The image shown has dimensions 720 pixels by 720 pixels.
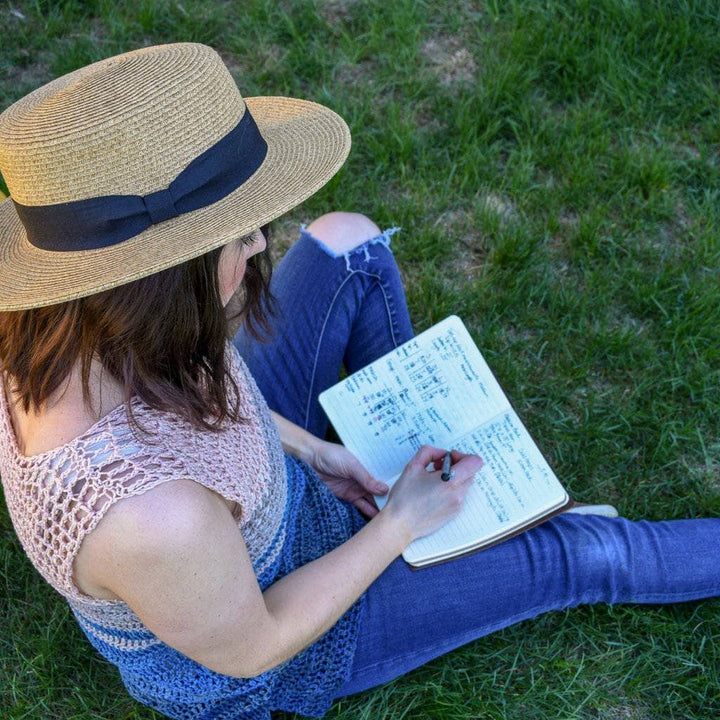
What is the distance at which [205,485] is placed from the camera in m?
1.14

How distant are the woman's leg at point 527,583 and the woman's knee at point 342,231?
2.45ft

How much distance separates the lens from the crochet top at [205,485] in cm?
109

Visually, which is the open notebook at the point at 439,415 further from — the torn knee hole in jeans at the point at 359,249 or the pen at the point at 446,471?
the torn knee hole in jeans at the point at 359,249

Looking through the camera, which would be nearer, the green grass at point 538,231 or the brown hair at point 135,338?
the brown hair at point 135,338

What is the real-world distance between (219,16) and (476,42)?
92 centimetres

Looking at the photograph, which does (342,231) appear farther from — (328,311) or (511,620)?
(511,620)

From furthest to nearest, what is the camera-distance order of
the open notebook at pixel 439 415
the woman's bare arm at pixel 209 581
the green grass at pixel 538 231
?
the green grass at pixel 538 231, the open notebook at pixel 439 415, the woman's bare arm at pixel 209 581

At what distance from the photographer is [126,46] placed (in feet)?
9.65

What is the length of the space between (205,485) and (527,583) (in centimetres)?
83

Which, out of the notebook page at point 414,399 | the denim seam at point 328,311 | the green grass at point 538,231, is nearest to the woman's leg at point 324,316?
the denim seam at point 328,311

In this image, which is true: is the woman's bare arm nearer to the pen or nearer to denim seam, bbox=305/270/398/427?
the pen

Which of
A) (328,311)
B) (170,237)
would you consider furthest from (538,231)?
(170,237)

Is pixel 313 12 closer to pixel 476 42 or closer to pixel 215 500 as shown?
pixel 476 42

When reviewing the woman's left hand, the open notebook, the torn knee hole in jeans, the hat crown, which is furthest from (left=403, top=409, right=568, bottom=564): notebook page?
the hat crown
